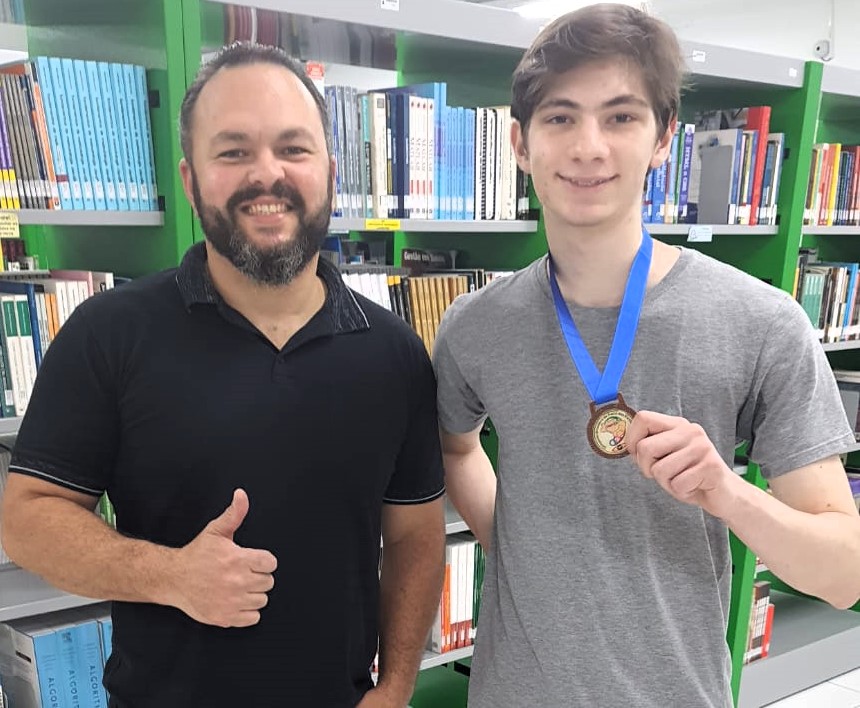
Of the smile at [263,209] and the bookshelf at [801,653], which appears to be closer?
the smile at [263,209]

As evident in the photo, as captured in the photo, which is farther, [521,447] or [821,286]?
[821,286]

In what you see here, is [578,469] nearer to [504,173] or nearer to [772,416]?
[772,416]

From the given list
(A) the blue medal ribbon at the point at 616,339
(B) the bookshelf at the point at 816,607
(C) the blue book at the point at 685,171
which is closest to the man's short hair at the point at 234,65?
(A) the blue medal ribbon at the point at 616,339

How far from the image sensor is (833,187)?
3.51m

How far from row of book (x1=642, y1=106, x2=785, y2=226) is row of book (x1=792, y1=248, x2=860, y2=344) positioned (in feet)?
1.63

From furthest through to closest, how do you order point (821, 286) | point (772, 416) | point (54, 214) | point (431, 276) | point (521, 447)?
point (821, 286)
point (431, 276)
point (54, 214)
point (521, 447)
point (772, 416)

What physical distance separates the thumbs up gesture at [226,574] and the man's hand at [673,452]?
58cm

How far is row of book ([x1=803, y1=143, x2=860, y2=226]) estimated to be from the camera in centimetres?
343

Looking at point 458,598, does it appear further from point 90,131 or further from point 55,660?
point 90,131

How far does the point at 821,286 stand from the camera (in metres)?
3.49

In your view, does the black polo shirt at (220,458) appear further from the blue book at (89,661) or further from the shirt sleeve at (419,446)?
the blue book at (89,661)

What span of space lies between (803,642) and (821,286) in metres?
1.65

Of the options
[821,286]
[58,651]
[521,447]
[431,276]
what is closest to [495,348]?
[521,447]

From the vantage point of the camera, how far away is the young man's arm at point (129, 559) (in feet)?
3.97
